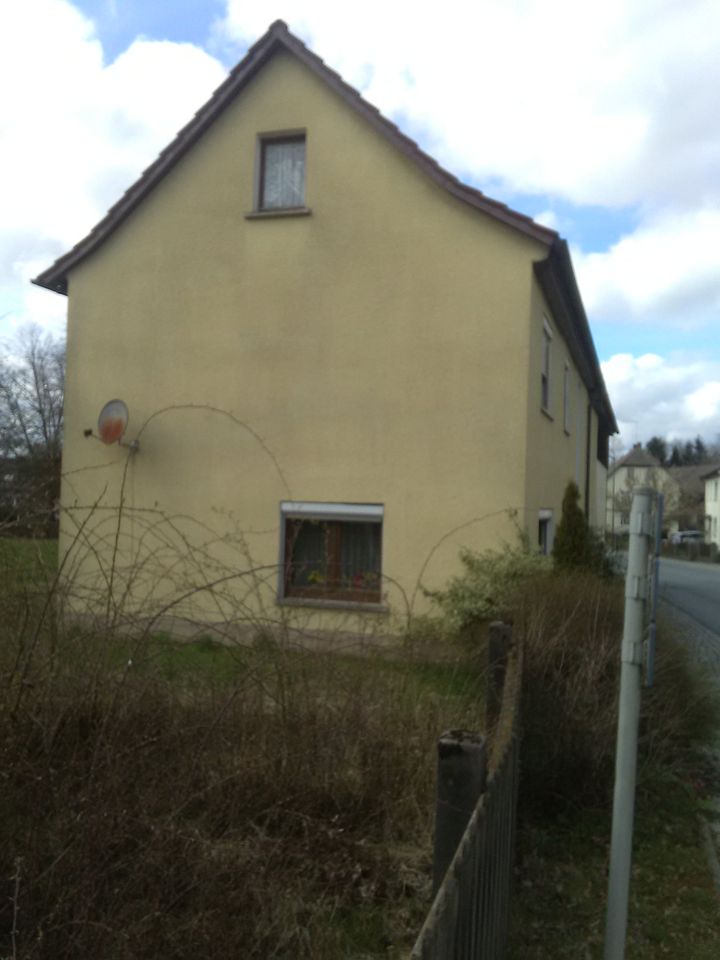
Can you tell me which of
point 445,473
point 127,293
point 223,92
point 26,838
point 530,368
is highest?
point 223,92

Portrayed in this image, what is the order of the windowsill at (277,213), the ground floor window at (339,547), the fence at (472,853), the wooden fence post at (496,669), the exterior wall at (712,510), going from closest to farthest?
1. the fence at (472,853)
2. the wooden fence post at (496,669)
3. the ground floor window at (339,547)
4. the windowsill at (277,213)
5. the exterior wall at (712,510)

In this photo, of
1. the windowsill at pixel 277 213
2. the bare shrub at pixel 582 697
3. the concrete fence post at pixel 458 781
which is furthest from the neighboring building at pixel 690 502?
the concrete fence post at pixel 458 781

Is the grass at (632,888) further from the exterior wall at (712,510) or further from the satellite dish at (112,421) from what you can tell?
the exterior wall at (712,510)

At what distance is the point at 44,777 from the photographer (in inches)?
153

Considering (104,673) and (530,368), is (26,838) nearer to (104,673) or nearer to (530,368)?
(104,673)

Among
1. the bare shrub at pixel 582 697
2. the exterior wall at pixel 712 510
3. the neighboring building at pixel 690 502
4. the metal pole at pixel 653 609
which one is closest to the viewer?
the metal pole at pixel 653 609

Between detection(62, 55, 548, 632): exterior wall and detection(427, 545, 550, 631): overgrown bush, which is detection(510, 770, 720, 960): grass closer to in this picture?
detection(427, 545, 550, 631): overgrown bush

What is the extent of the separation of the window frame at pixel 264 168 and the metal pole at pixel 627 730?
9626 millimetres

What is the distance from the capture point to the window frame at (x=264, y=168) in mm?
12188

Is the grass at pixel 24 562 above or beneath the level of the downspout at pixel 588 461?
beneath

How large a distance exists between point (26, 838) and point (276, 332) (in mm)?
9233

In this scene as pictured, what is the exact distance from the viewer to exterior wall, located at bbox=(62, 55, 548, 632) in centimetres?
1130

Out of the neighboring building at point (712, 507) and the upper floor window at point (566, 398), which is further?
the neighboring building at point (712, 507)

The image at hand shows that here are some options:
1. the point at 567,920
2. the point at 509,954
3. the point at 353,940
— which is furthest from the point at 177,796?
the point at 567,920
